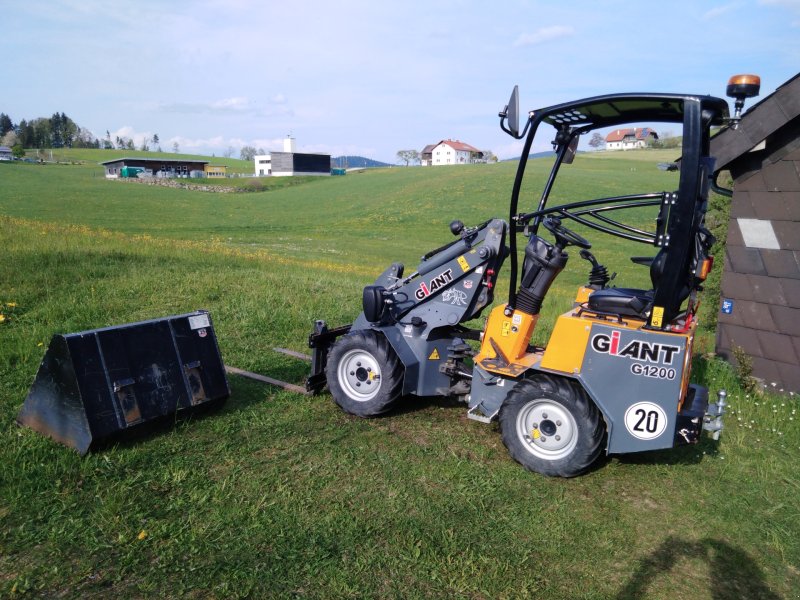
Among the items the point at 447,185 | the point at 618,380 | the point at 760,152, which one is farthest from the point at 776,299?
the point at 447,185

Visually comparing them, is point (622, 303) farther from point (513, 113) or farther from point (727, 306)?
point (727, 306)

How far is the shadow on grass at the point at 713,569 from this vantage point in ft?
12.0

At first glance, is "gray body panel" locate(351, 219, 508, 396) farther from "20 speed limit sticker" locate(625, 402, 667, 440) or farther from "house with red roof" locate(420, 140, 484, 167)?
"house with red roof" locate(420, 140, 484, 167)

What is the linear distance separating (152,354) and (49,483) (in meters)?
1.39

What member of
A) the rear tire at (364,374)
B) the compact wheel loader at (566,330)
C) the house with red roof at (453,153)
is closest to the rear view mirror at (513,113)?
the compact wheel loader at (566,330)

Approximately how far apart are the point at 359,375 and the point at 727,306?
491cm

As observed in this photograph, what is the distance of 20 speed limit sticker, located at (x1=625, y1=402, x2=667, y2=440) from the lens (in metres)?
4.55

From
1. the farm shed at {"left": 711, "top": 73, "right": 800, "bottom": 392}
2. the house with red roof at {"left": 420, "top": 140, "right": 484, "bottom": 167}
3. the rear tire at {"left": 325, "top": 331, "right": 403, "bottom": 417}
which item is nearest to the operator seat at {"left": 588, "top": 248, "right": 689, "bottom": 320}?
the rear tire at {"left": 325, "top": 331, "right": 403, "bottom": 417}

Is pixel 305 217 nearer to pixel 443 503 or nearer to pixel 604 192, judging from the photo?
pixel 604 192

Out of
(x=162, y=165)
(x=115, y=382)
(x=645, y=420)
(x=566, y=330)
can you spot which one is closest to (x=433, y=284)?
(x=566, y=330)

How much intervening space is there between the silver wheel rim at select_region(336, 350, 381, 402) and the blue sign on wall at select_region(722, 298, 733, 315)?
476 centimetres

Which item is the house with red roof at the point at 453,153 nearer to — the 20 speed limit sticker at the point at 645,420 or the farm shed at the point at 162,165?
the farm shed at the point at 162,165

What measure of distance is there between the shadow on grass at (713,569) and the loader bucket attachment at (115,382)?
3.90 metres

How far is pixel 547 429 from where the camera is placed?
197 inches
